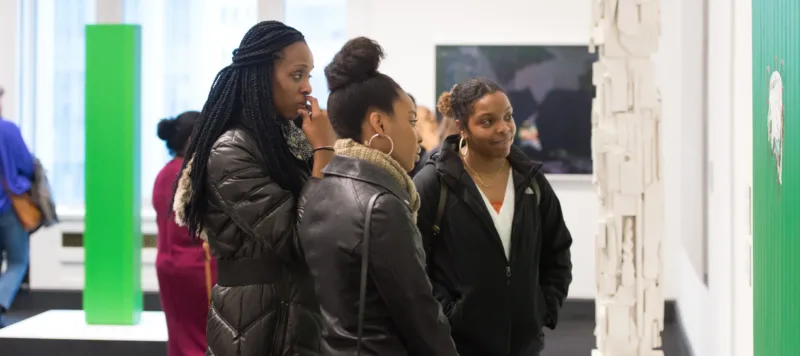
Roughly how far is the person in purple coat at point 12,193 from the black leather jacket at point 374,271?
18.6ft

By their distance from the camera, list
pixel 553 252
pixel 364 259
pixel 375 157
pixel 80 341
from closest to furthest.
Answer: pixel 364 259 → pixel 375 157 → pixel 553 252 → pixel 80 341

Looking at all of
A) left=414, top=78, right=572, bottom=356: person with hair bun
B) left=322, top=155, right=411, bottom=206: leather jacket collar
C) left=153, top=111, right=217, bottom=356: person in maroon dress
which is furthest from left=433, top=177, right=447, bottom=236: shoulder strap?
left=153, top=111, right=217, bottom=356: person in maroon dress

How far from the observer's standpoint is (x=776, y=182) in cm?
263

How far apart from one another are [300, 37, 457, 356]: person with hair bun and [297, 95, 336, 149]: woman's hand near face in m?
0.29

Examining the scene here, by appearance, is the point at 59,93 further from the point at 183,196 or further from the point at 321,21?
the point at 183,196

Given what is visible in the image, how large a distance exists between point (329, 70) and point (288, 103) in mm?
345

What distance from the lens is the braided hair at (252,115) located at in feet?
9.22

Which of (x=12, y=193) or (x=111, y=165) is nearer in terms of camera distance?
(x=111, y=165)

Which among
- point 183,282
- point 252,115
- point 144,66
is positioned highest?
point 144,66

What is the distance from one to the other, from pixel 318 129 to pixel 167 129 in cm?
324

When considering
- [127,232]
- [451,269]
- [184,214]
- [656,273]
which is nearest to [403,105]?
[184,214]

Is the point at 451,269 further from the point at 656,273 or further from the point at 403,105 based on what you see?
the point at 656,273

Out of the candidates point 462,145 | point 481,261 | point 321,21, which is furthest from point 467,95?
point 321,21

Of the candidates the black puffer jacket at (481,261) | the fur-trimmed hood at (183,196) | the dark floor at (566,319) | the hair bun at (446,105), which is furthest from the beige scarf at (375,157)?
the dark floor at (566,319)
